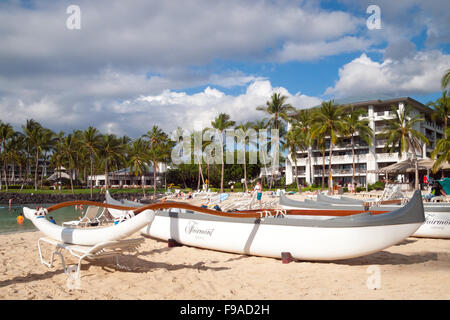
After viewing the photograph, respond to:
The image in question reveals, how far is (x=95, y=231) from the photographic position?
5.36m

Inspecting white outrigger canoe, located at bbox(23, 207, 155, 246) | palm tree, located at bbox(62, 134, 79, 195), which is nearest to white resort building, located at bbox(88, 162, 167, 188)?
palm tree, located at bbox(62, 134, 79, 195)

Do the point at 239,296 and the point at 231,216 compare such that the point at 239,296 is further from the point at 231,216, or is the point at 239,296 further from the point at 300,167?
the point at 300,167

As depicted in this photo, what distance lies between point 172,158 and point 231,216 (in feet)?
170

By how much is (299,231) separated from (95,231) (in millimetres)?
3495

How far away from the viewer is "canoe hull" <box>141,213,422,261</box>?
5.70 metres

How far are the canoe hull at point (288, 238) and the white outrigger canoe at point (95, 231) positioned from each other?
2.67 m

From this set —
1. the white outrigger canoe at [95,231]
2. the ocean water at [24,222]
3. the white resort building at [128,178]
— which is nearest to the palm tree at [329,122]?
the ocean water at [24,222]

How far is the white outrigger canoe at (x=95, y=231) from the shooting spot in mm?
4788

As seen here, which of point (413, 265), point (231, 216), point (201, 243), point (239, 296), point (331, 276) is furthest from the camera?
point (201, 243)

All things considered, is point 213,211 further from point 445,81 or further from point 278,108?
point 278,108

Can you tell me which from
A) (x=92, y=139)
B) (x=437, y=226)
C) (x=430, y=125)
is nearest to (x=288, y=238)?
(x=437, y=226)

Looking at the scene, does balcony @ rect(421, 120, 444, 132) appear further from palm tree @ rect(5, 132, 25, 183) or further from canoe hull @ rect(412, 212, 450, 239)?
palm tree @ rect(5, 132, 25, 183)

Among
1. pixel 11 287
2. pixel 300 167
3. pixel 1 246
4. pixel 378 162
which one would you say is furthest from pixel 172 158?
pixel 11 287

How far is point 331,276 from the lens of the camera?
5.45 meters
